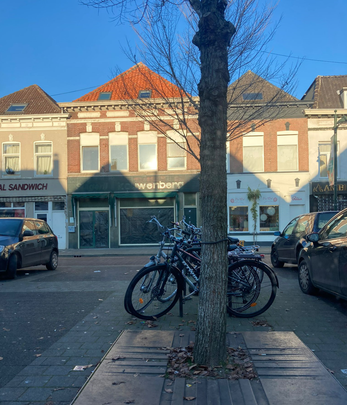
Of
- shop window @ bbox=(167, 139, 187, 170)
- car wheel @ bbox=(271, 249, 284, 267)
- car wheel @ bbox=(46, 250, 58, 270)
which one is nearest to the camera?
car wheel @ bbox=(271, 249, 284, 267)

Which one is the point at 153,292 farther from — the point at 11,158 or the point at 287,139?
the point at 11,158

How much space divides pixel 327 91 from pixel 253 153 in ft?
21.8

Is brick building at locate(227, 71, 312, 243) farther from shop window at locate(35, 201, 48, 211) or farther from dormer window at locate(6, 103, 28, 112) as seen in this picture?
dormer window at locate(6, 103, 28, 112)

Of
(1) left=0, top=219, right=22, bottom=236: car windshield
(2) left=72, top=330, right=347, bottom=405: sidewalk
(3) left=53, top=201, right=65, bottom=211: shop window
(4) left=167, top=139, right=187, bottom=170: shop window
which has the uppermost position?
(4) left=167, top=139, right=187, bottom=170: shop window

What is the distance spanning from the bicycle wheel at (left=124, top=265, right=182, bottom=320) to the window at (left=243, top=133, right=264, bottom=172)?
18.5 m

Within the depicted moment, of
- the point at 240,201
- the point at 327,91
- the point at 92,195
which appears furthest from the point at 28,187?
the point at 327,91

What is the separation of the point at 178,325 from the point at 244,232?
18.6 m

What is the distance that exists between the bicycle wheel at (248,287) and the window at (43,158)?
66.9 ft

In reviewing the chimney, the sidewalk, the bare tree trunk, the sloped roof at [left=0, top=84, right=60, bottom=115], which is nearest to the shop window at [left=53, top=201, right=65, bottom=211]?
the sloped roof at [left=0, top=84, right=60, bottom=115]

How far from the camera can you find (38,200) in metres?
23.8

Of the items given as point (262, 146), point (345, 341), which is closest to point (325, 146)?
point (262, 146)

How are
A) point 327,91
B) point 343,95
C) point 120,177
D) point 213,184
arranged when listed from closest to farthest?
1. point 213,184
2. point 120,177
3. point 343,95
4. point 327,91

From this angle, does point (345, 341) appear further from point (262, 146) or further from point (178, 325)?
point (262, 146)

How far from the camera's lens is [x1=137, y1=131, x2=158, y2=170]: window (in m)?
23.6
